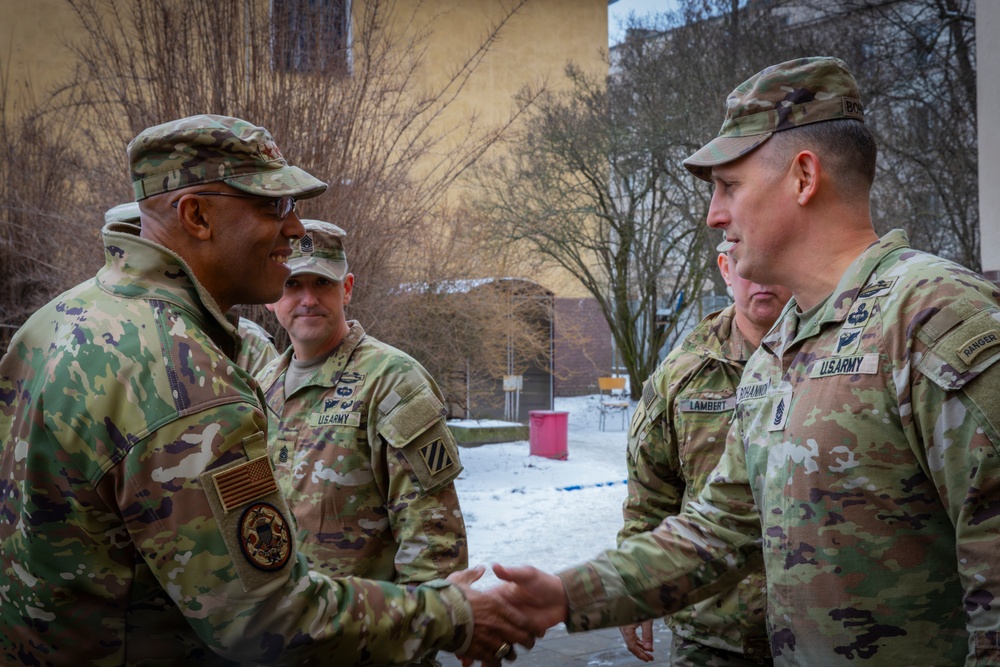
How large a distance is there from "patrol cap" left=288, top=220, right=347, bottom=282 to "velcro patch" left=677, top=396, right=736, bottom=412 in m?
1.56

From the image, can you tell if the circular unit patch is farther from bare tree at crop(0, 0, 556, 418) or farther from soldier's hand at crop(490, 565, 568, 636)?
bare tree at crop(0, 0, 556, 418)

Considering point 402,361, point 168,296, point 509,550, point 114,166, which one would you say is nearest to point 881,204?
point 509,550

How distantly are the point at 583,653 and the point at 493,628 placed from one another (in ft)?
11.5

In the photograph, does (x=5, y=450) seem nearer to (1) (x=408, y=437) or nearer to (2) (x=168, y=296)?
(2) (x=168, y=296)

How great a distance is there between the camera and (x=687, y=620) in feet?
11.1

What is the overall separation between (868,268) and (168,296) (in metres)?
1.61

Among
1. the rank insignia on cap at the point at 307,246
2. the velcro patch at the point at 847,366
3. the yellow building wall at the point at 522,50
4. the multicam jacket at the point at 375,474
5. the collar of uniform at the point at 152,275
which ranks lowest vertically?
the multicam jacket at the point at 375,474

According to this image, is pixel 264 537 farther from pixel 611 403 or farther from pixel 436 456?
pixel 611 403

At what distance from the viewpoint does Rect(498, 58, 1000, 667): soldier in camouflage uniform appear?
6.03ft

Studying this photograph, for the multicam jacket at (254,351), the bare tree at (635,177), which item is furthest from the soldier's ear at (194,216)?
the bare tree at (635,177)

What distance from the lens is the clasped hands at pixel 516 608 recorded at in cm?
254

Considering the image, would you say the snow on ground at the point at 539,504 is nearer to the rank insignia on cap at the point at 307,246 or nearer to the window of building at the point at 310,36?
the rank insignia on cap at the point at 307,246

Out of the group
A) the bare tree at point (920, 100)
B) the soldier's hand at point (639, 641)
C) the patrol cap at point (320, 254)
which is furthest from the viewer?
the bare tree at point (920, 100)

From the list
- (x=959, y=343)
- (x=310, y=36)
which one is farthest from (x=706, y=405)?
(x=310, y=36)
